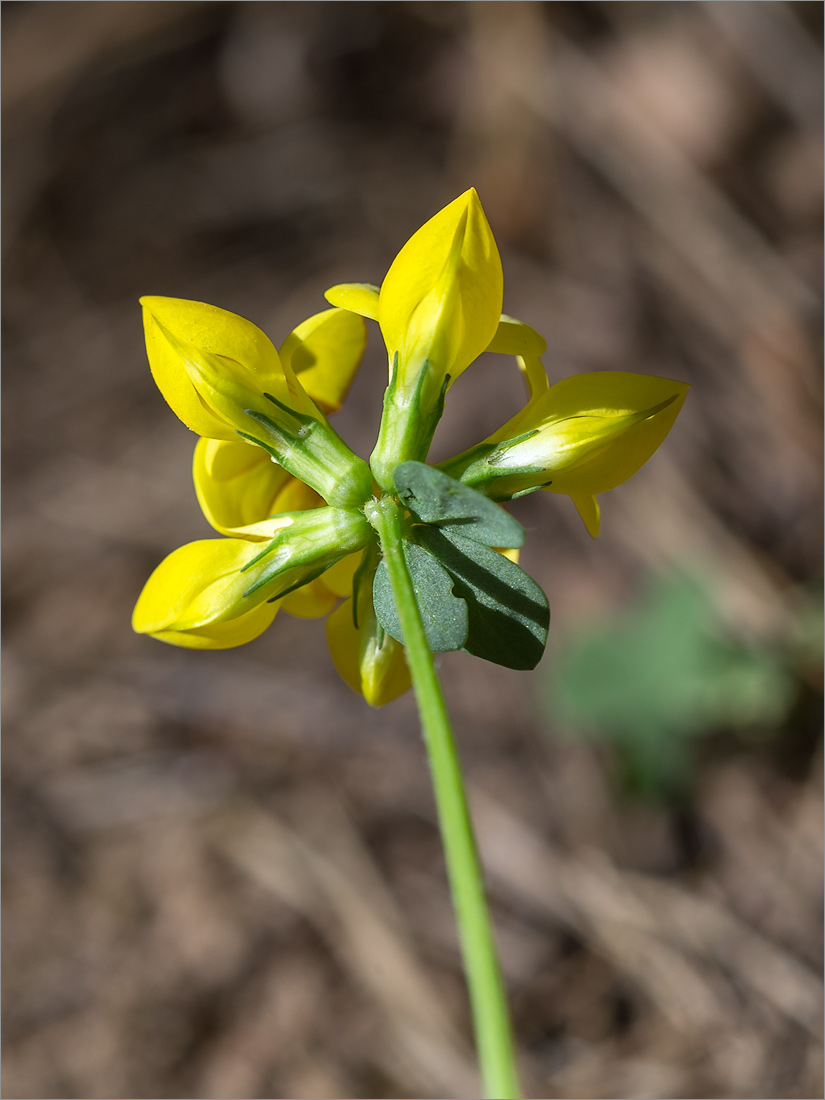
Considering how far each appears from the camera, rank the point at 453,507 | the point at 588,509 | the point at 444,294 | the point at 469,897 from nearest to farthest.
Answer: the point at 469,897, the point at 453,507, the point at 444,294, the point at 588,509

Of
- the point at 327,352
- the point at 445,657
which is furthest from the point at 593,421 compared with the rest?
the point at 445,657

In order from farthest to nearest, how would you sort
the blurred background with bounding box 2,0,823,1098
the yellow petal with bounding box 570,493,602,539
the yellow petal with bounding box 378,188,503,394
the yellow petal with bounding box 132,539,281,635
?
the blurred background with bounding box 2,0,823,1098 < the yellow petal with bounding box 570,493,602,539 < the yellow petal with bounding box 132,539,281,635 < the yellow petal with bounding box 378,188,503,394

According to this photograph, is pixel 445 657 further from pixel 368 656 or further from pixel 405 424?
pixel 405 424

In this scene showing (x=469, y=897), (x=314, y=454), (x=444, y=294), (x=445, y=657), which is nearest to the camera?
(x=469, y=897)

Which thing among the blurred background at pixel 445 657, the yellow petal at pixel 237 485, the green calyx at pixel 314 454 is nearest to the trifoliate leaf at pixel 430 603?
the green calyx at pixel 314 454

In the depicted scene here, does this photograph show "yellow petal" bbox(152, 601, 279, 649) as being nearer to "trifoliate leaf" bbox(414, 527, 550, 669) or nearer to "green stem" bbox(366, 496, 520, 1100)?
"trifoliate leaf" bbox(414, 527, 550, 669)

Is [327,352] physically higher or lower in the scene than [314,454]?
higher

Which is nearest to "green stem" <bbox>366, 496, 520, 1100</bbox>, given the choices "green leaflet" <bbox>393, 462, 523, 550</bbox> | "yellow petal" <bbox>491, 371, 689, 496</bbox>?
"green leaflet" <bbox>393, 462, 523, 550</bbox>
